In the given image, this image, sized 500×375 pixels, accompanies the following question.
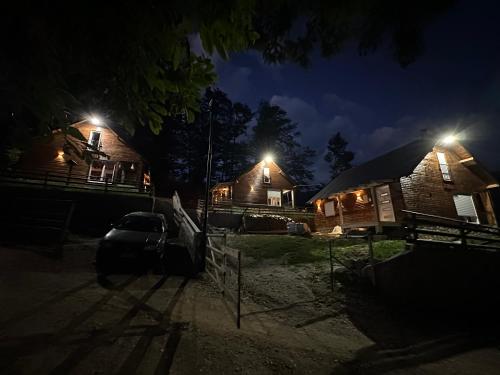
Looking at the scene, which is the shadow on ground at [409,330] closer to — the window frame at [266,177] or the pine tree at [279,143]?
the window frame at [266,177]

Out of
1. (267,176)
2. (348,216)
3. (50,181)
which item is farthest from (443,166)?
(50,181)

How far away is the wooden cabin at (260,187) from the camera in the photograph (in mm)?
29125

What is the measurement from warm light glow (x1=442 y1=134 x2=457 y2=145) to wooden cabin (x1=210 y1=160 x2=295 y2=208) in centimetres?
1733

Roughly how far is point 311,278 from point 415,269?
380cm

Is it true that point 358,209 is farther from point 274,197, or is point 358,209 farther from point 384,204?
point 274,197

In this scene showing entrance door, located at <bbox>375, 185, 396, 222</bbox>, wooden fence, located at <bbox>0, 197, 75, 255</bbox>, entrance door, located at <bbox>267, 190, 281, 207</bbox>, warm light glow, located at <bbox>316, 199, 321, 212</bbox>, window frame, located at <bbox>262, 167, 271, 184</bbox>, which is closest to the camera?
wooden fence, located at <bbox>0, 197, 75, 255</bbox>

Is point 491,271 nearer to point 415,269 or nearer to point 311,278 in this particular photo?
point 415,269

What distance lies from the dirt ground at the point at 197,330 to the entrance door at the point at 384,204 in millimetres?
10001

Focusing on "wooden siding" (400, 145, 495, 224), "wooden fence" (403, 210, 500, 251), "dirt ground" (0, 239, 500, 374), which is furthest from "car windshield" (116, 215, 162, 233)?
"wooden siding" (400, 145, 495, 224)

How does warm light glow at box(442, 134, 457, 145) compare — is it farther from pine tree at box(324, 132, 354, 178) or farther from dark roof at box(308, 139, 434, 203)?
pine tree at box(324, 132, 354, 178)

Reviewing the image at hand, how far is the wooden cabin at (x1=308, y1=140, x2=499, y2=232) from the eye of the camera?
16172 mm

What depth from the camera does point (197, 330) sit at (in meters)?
4.32

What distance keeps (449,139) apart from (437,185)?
3.78 meters

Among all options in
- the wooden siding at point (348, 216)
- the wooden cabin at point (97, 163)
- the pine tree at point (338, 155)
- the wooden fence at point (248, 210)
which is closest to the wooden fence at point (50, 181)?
the wooden cabin at point (97, 163)
